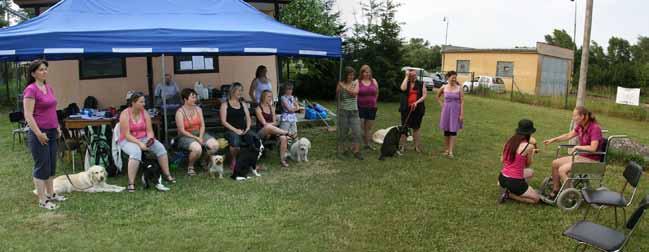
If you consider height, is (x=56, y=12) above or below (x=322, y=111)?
above

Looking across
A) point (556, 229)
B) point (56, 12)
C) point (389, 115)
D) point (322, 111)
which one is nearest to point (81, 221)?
point (56, 12)

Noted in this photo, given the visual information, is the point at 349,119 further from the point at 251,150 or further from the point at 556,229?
the point at 556,229

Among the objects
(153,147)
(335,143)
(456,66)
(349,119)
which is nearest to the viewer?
(153,147)

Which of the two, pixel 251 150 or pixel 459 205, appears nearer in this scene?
pixel 459 205

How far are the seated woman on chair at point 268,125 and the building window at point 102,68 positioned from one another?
15.5 feet

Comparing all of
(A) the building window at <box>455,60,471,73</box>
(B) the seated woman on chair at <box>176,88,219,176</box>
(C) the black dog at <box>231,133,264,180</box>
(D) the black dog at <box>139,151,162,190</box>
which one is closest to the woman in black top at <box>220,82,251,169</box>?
(C) the black dog at <box>231,133,264,180</box>

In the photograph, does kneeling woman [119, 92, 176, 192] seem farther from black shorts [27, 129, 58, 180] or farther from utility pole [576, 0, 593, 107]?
utility pole [576, 0, 593, 107]

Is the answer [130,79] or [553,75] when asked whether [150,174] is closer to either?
[130,79]

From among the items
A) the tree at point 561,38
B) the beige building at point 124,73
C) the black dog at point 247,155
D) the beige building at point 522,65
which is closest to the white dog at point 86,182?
the black dog at point 247,155

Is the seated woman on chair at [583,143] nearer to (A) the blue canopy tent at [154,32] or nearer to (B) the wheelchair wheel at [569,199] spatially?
(B) the wheelchair wheel at [569,199]

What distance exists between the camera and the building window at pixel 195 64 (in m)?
10.1

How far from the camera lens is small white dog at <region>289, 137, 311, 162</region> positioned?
252 inches

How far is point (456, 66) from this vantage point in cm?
3406

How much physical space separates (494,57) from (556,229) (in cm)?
2947
